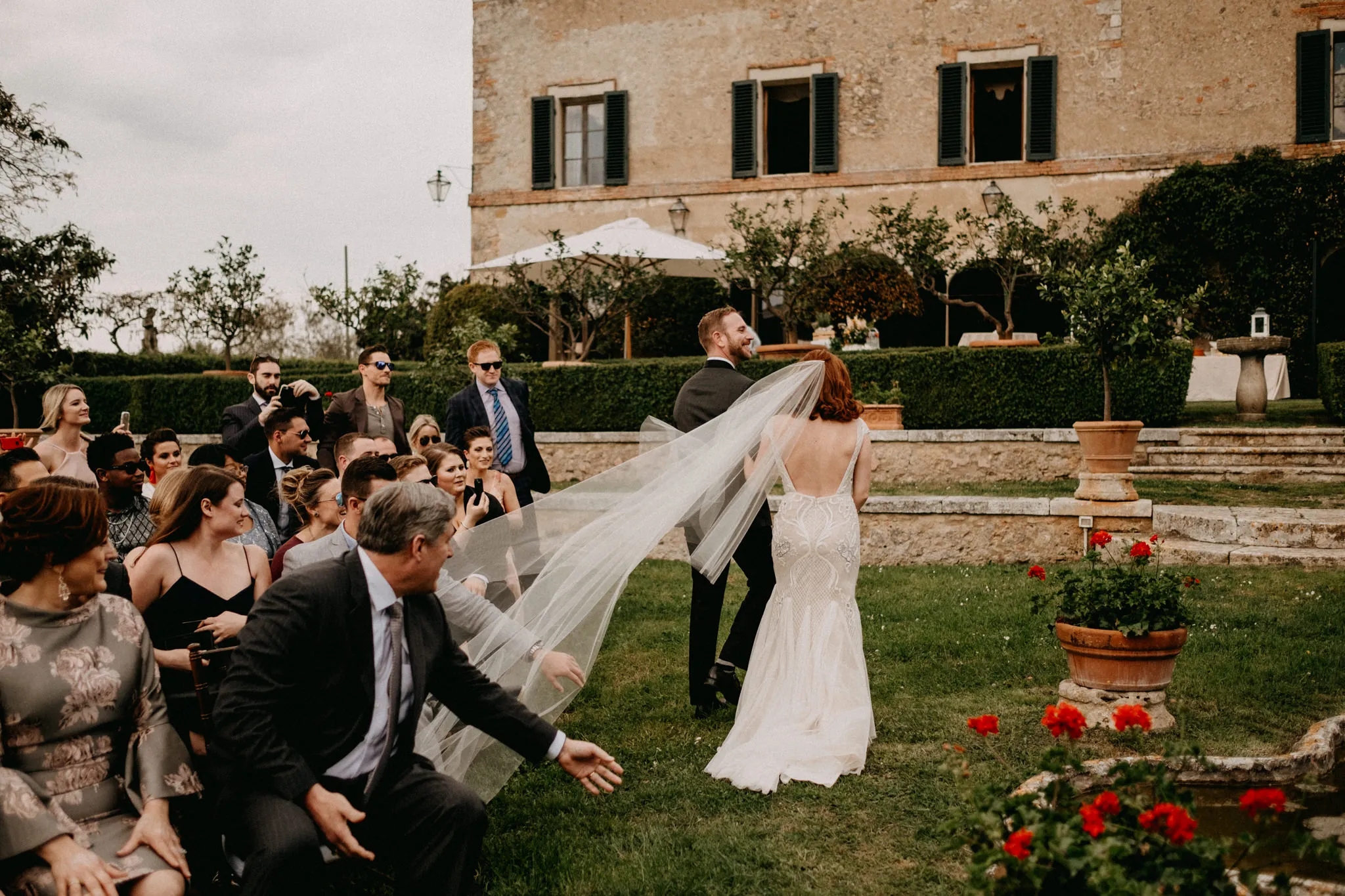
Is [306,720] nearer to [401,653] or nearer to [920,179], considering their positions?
[401,653]

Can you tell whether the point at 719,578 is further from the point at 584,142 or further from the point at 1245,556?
the point at 584,142

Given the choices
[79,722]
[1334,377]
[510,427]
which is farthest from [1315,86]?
[79,722]

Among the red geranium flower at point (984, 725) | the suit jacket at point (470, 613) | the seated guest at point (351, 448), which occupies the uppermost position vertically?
the seated guest at point (351, 448)

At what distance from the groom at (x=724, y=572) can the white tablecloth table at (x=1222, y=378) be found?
11723 mm

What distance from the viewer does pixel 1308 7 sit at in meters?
16.7

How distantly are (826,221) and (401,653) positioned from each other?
55.4 feet

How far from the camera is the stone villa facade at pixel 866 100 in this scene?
17125 mm

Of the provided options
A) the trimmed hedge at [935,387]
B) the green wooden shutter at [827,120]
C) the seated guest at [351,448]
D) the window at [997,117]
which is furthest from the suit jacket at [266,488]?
the window at [997,117]

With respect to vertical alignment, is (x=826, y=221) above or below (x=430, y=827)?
above

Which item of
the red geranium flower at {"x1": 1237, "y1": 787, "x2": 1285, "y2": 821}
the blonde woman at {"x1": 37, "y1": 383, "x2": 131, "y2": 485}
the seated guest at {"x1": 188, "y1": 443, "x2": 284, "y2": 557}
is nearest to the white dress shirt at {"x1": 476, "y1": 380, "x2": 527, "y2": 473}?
the seated guest at {"x1": 188, "y1": 443, "x2": 284, "y2": 557}

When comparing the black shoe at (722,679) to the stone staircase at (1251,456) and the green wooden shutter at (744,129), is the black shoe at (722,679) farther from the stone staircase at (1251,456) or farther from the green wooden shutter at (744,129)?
the green wooden shutter at (744,129)

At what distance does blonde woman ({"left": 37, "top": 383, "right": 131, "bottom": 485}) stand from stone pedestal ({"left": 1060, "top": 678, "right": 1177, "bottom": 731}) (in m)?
5.48

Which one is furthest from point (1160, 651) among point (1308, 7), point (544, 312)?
point (1308, 7)

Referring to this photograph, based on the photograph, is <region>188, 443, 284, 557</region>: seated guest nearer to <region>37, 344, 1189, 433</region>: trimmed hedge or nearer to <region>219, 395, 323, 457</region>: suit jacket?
<region>219, 395, 323, 457</region>: suit jacket
